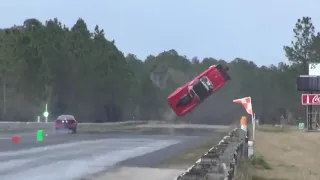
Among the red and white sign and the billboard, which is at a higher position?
the billboard

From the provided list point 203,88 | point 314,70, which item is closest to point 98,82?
point 314,70

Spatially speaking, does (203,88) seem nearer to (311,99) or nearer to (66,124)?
(66,124)

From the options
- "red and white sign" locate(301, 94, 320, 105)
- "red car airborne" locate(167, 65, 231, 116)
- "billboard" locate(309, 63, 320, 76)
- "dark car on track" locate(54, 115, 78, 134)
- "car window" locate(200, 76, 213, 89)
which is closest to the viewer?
"dark car on track" locate(54, 115, 78, 134)

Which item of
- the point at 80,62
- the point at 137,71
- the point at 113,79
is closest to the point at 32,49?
the point at 80,62

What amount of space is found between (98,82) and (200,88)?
44.3m

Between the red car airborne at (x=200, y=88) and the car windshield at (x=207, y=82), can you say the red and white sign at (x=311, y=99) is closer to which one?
the red car airborne at (x=200, y=88)

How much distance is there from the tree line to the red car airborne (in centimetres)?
2448

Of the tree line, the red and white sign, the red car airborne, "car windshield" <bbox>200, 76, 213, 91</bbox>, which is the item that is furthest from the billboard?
"car windshield" <bbox>200, 76, 213, 91</bbox>

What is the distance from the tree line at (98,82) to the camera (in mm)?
81750

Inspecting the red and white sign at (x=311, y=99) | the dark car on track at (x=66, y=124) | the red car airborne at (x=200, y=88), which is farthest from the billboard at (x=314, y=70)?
the dark car on track at (x=66, y=124)

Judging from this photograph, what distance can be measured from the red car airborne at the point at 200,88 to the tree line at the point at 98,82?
24.5 metres

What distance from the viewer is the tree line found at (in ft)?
268

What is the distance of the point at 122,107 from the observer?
369ft

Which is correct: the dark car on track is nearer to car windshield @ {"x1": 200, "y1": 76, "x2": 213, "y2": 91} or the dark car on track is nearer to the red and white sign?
car windshield @ {"x1": 200, "y1": 76, "x2": 213, "y2": 91}
